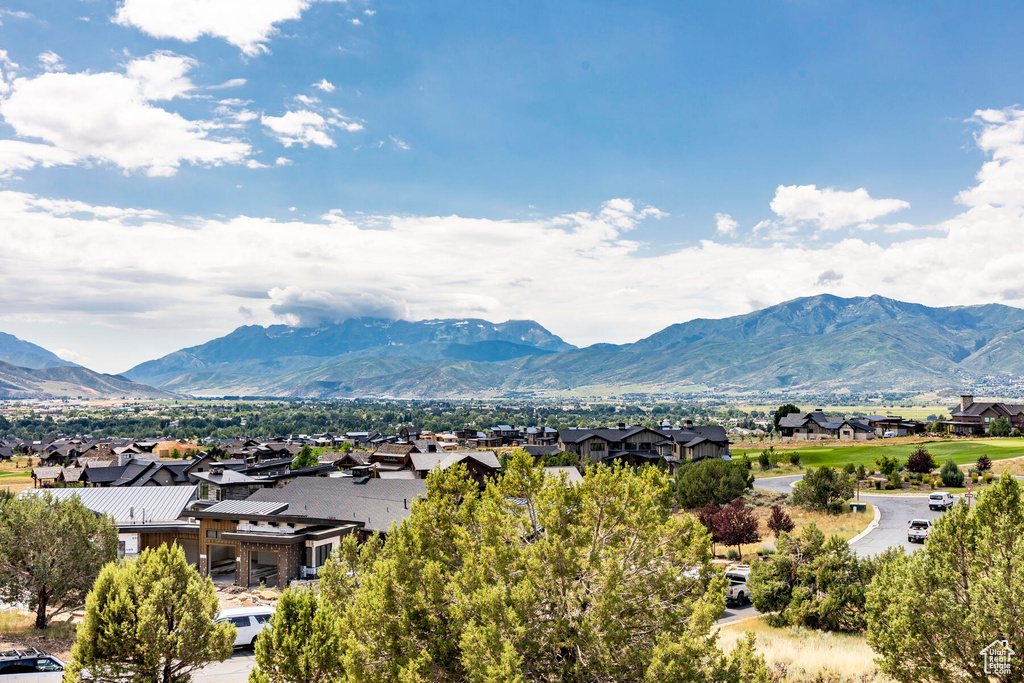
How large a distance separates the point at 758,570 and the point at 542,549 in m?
23.8

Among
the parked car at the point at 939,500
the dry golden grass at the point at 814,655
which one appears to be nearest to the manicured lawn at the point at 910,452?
the parked car at the point at 939,500

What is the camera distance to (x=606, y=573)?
14211 millimetres

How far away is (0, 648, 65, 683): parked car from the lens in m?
23.1

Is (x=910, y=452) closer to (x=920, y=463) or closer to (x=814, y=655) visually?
(x=920, y=463)

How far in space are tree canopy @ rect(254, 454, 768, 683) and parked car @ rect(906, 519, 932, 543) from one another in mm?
37316

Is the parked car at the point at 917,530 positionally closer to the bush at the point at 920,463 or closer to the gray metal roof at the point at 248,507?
the bush at the point at 920,463

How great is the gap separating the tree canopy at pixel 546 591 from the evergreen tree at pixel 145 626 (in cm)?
635

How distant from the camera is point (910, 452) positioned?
9325 cm

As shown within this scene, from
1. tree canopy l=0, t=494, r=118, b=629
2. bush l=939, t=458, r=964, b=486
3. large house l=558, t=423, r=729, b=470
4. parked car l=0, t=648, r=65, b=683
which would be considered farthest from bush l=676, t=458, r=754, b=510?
parked car l=0, t=648, r=65, b=683

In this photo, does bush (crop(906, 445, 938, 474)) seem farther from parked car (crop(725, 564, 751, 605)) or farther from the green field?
parked car (crop(725, 564, 751, 605))

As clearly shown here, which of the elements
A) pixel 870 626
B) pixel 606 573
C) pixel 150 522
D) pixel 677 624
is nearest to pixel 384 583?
pixel 606 573

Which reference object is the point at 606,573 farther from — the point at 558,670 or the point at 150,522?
the point at 150,522

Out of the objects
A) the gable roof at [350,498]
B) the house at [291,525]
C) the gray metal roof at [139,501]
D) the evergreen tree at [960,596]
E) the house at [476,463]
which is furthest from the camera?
the house at [476,463]

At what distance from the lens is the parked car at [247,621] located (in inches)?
1168
